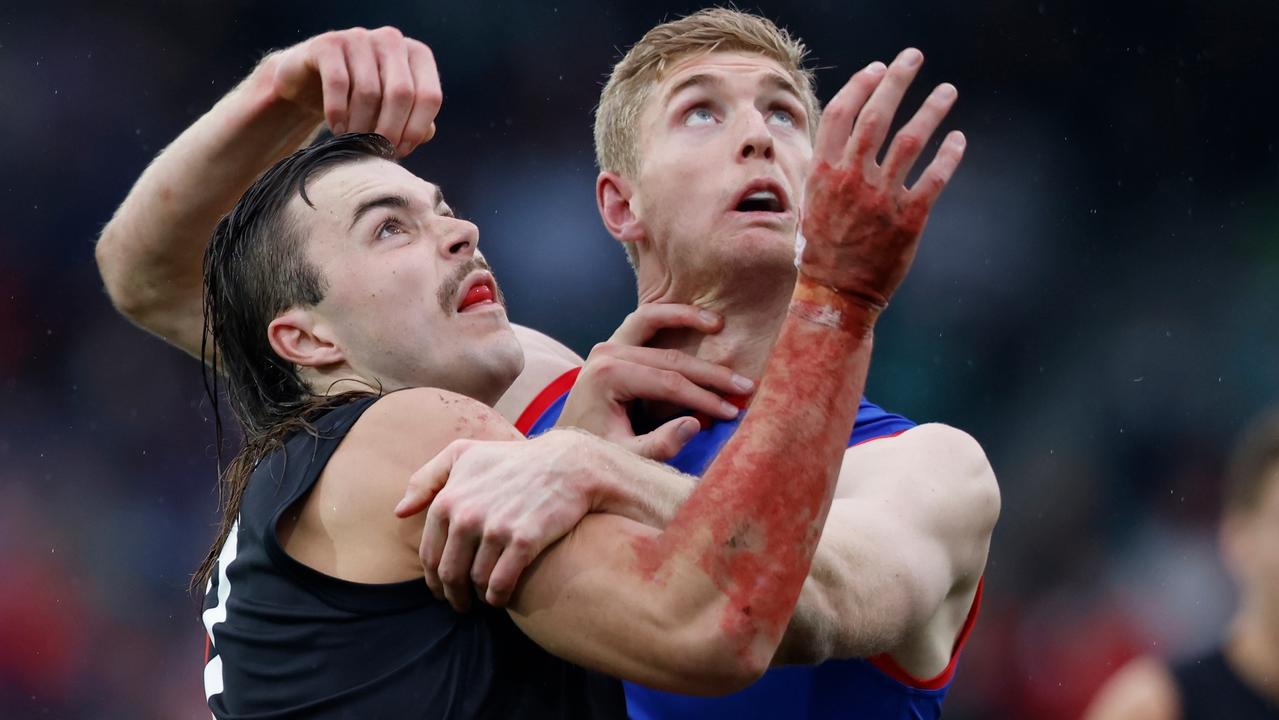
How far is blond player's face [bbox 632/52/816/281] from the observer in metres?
3.98

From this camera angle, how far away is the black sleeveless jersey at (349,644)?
2570mm

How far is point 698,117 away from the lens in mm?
4199

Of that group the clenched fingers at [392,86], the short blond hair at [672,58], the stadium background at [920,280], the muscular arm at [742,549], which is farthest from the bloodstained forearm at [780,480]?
the stadium background at [920,280]

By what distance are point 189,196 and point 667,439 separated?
1576 millimetres

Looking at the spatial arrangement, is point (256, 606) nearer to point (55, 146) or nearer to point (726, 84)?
point (726, 84)

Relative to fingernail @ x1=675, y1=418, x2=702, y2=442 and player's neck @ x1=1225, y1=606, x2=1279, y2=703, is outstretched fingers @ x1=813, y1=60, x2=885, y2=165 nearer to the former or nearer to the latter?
fingernail @ x1=675, y1=418, x2=702, y2=442

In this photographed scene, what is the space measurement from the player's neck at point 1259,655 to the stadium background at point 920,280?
1.70 meters

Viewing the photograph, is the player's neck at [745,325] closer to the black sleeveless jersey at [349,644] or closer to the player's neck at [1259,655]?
the black sleeveless jersey at [349,644]

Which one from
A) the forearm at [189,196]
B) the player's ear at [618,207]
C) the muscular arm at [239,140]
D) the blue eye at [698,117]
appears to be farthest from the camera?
the player's ear at [618,207]

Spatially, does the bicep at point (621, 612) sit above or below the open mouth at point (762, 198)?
below

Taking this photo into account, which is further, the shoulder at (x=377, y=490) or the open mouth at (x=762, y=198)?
the open mouth at (x=762, y=198)

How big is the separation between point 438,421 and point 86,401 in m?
5.31

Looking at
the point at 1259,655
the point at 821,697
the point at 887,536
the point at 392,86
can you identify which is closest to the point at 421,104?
the point at 392,86

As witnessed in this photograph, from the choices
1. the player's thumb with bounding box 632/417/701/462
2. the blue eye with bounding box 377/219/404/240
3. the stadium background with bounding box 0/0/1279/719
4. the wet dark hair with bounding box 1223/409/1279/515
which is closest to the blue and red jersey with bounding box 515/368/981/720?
the player's thumb with bounding box 632/417/701/462
